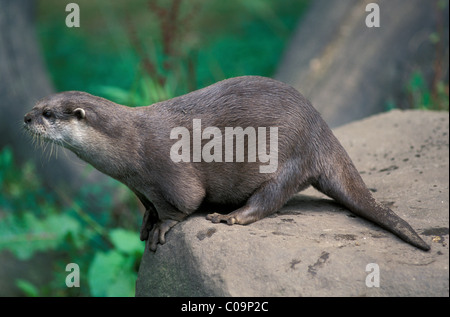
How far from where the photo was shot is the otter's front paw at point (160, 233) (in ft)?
8.90

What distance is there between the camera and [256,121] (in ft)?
8.89

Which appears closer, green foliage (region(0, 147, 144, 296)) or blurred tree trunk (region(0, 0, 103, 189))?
green foliage (region(0, 147, 144, 296))

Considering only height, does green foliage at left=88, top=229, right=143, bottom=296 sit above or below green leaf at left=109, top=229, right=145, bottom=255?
below

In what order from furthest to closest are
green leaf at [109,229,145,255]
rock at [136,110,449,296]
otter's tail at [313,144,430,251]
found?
green leaf at [109,229,145,255] < otter's tail at [313,144,430,251] < rock at [136,110,449,296]

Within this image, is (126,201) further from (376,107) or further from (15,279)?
(376,107)

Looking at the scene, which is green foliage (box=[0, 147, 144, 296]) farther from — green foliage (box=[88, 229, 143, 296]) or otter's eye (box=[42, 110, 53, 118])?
otter's eye (box=[42, 110, 53, 118])

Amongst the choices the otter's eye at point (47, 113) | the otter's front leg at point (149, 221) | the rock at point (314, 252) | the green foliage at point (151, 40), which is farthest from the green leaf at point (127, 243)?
the green foliage at point (151, 40)

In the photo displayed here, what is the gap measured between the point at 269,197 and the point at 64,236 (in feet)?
8.02

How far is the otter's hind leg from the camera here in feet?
8.82

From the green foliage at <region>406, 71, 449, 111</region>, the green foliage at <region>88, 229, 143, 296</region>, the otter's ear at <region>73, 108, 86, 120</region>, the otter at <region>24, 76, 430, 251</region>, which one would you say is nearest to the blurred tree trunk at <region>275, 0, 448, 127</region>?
the green foliage at <region>406, 71, 449, 111</region>

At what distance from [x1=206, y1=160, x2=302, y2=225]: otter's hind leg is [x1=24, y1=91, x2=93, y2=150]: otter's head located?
0.75 m

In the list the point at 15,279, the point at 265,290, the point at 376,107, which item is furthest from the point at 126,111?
the point at 376,107

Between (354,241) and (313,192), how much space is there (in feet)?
2.67

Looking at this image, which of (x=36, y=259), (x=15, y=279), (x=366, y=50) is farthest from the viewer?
(x=366, y=50)
